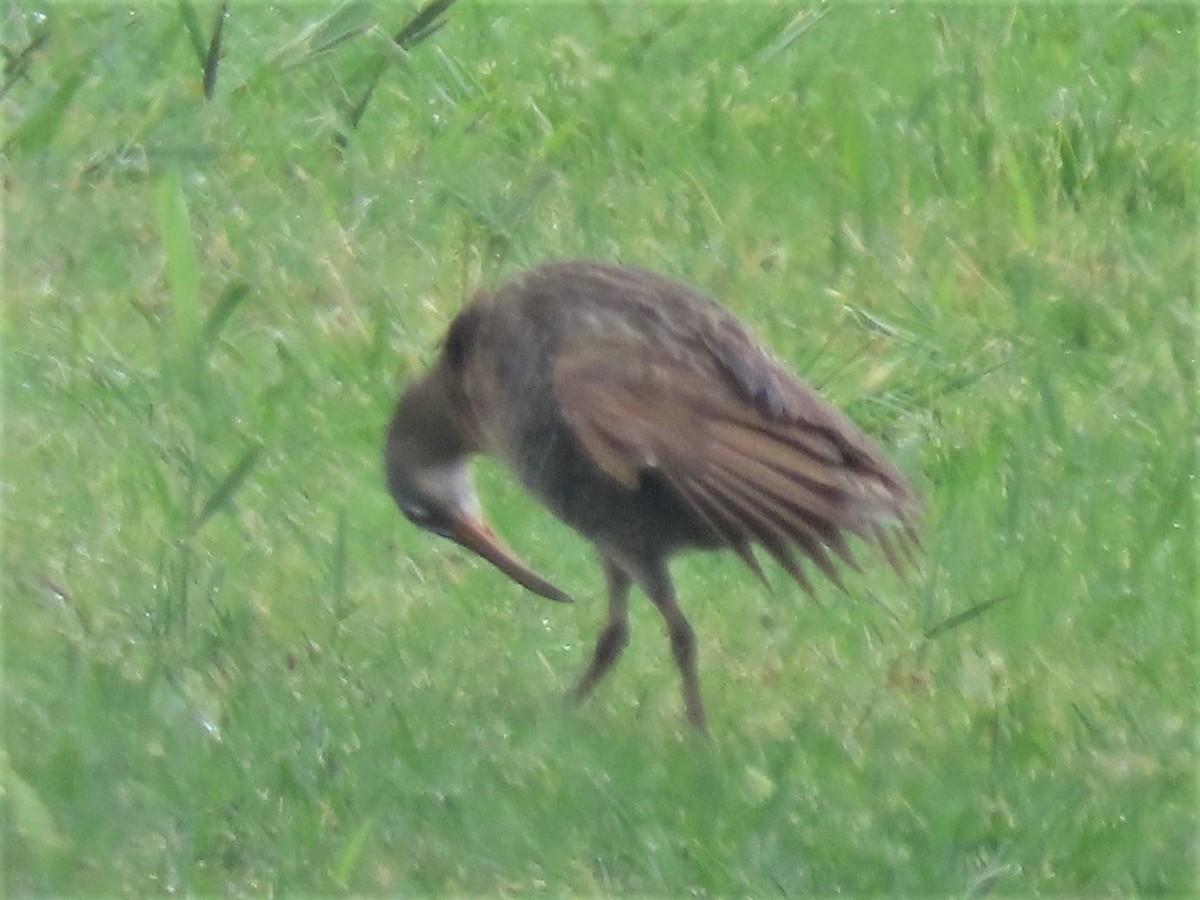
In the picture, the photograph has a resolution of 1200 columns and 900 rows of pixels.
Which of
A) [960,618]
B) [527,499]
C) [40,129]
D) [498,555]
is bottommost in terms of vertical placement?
[960,618]

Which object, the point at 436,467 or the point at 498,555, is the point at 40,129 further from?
the point at 498,555

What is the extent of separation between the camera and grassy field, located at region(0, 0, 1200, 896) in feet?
14.2

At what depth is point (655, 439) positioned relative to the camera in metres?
4.50

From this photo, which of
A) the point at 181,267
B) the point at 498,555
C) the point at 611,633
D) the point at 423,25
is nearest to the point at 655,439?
the point at 611,633

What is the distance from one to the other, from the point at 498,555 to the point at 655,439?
2.99 feet

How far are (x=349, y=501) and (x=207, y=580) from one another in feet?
2.05

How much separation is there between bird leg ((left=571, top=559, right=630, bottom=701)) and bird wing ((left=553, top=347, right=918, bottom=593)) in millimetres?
464

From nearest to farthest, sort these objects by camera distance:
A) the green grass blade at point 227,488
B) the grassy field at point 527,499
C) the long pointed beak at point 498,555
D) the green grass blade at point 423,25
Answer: the grassy field at point 527,499, the green grass blade at point 227,488, the long pointed beak at point 498,555, the green grass blade at point 423,25

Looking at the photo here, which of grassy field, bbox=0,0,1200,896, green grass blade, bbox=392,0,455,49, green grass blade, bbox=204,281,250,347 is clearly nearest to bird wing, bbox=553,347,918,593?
grassy field, bbox=0,0,1200,896

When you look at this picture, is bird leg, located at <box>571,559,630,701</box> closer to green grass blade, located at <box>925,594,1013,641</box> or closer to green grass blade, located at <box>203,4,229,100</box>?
green grass blade, located at <box>925,594,1013,641</box>

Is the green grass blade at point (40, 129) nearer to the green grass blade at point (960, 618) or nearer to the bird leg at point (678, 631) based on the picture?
the bird leg at point (678, 631)

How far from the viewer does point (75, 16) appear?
23.5ft

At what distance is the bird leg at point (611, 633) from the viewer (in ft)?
16.3

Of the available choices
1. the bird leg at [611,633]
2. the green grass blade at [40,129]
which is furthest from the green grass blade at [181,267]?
the green grass blade at [40,129]
